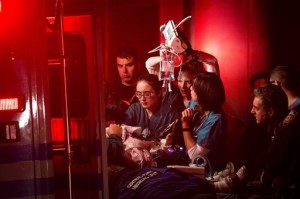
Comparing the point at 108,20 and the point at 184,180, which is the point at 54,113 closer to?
the point at 184,180

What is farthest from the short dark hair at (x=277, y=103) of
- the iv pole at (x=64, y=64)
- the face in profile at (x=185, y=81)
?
the iv pole at (x=64, y=64)

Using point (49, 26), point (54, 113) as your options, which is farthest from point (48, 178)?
point (49, 26)

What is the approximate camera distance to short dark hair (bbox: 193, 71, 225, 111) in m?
5.04

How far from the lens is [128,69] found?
671 centimetres

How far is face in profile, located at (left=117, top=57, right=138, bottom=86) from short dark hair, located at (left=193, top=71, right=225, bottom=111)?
5.64ft

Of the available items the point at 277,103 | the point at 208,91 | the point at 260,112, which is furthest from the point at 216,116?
the point at 277,103

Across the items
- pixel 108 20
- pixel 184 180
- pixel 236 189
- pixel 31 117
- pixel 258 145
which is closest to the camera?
pixel 31 117

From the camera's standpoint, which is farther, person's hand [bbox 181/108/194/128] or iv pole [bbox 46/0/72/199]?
person's hand [bbox 181/108/194/128]

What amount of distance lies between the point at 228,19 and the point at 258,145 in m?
2.49

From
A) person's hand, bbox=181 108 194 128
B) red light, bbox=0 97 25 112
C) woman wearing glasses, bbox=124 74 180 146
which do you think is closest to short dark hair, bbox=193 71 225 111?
person's hand, bbox=181 108 194 128

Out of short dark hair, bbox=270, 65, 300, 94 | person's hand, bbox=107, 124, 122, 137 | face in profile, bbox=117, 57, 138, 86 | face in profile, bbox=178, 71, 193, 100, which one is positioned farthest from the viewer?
face in profile, bbox=117, 57, 138, 86

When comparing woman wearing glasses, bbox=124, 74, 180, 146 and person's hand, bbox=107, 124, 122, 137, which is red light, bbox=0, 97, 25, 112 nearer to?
person's hand, bbox=107, 124, 122, 137

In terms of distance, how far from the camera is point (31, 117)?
10.6ft

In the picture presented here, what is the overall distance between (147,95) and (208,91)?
921 mm
